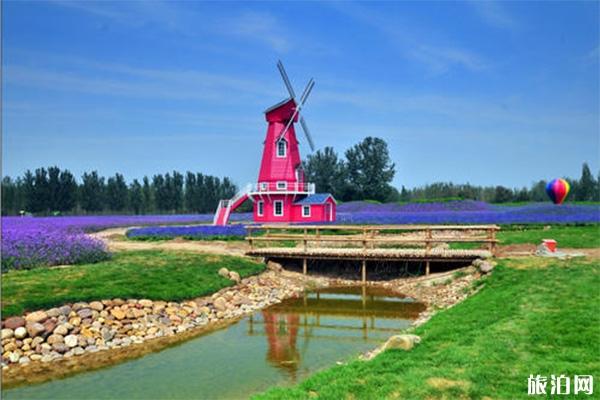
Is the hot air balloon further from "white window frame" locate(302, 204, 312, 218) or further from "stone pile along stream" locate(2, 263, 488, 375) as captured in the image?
"stone pile along stream" locate(2, 263, 488, 375)

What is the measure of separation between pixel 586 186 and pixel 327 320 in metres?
70.8

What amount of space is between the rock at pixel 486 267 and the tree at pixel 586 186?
6439 centimetres

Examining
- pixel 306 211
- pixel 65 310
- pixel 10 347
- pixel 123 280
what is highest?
pixel 306 211

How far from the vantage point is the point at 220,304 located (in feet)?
53.1

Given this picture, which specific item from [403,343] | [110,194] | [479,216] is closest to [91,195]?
[110,194]

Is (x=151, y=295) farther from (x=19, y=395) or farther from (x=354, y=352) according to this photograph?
(x=354, y=352)

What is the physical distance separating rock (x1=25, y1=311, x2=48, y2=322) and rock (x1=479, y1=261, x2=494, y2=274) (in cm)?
1452

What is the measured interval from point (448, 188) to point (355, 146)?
20.7m

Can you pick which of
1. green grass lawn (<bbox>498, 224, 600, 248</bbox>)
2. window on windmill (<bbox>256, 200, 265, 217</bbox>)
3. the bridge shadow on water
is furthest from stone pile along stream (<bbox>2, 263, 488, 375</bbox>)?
window on windmill (<bbox>256, 200, 265, 217</bbox>)

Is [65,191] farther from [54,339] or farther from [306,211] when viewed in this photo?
[54,339]

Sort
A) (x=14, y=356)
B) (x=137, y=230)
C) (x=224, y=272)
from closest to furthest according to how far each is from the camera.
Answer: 1. (x=14, y=356)
2. (x=224, y=272)
3. (x=137, y=230)

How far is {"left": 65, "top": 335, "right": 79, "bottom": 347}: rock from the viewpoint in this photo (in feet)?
37.7

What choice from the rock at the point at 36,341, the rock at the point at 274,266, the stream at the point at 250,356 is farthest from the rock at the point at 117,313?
the rock at the point at 274,266

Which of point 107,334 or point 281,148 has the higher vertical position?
point 281,148
